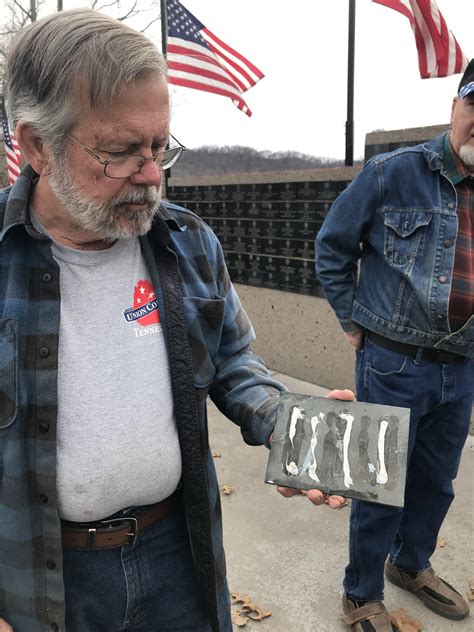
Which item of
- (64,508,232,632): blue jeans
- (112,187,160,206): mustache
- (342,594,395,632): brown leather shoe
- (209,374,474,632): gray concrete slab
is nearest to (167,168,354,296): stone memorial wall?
(209,374,474,632): gray concrete slab

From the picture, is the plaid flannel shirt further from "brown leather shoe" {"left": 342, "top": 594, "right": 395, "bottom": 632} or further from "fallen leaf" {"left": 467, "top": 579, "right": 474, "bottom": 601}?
"fallen leaf" {"left": 467, "top": 579, "right": 474, "bottom": 601}

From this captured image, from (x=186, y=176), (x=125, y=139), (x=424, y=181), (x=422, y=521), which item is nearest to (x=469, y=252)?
(x=424, y=181)

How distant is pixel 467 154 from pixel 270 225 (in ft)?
10.8

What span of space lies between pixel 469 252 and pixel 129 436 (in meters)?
1.39

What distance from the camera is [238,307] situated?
5.11ft

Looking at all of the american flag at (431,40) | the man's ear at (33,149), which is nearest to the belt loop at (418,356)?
the man's ear at (33,149)

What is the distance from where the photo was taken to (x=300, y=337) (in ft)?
17.0

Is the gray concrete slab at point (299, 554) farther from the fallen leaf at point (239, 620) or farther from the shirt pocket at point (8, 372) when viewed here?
the shirt pocket at point (8, 372)

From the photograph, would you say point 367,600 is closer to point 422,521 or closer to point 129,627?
point 422,521

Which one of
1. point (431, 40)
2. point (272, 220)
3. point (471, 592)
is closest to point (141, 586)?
point (471, 592)

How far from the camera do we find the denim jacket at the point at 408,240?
2061 millimetres

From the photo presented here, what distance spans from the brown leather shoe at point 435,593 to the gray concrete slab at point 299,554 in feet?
0.10

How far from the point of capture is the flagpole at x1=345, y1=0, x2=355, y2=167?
4547 mm

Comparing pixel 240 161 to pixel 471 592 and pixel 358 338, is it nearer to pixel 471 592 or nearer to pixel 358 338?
pixel 358 338
